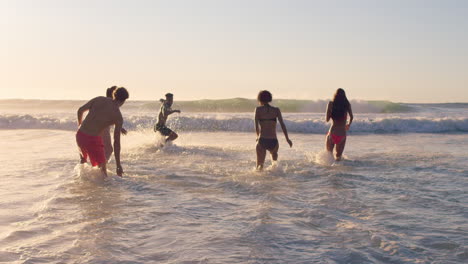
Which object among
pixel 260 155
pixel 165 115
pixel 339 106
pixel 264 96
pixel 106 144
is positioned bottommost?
pixel 260 155

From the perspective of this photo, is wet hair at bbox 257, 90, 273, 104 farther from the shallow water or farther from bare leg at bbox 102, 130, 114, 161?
bare leg at bbox 102, 130, 114, 161

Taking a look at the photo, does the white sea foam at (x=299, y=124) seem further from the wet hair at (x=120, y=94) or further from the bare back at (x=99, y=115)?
the wet hair at (x=120, y=94)

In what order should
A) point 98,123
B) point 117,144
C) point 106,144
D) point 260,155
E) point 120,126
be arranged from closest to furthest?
1. point 117,144
2. point 120,126
3. point 98,123
4. point 106,144
5. point 260,155

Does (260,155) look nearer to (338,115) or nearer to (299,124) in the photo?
(338,115)

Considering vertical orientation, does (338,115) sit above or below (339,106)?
below

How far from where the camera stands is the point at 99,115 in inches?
264

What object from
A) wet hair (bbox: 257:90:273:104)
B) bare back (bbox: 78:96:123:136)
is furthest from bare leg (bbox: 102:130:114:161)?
wet hair (bbox: 257:90:273:104)

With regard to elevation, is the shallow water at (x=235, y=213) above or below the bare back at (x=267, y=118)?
below

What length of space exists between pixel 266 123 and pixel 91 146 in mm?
3256

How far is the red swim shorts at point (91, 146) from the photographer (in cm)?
685

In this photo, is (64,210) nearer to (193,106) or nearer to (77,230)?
Answer: (77,230)

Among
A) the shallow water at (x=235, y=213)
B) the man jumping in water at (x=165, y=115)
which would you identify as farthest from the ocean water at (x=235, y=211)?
the man jumping in water at (x=165, y=115)

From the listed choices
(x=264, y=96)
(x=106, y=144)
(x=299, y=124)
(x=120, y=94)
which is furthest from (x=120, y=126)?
(x=299, y=124)

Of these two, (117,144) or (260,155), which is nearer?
(117,144)
